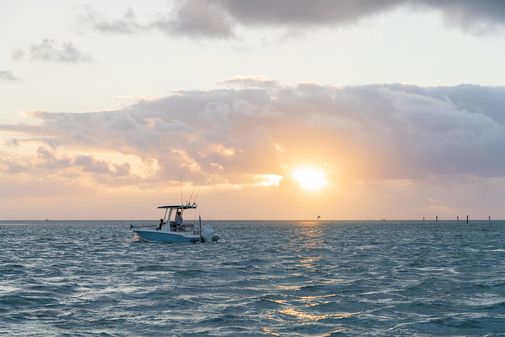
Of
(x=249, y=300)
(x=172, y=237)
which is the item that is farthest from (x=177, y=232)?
(x=249, y=300)


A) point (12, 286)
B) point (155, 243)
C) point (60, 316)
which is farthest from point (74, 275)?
point (155, 243)

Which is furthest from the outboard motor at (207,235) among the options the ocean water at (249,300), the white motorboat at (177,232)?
the ocean water at (249,300)

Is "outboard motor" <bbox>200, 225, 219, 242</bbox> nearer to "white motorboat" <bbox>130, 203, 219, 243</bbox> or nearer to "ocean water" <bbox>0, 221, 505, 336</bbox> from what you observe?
"white motorboat" <bbox>130, 203, 219, 243</bbox>

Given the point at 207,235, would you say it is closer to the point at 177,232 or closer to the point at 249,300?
the point at 177,232

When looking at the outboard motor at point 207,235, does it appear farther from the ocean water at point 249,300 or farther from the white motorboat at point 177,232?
the ocean water at point 249,300

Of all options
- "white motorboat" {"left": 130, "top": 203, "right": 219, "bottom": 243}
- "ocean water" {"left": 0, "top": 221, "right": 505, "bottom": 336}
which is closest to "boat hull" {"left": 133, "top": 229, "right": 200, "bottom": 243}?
"white motorboat" {"left": 130, "top": 203, "right": 219, "bottom": 243}

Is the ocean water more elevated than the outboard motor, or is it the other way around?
the outboard motor

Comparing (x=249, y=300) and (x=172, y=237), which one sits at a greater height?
(x=172, y=237)

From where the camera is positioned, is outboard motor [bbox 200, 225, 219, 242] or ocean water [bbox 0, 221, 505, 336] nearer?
ocean water [bbox 0, 221, 505, 336]

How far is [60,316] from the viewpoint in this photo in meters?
25.5

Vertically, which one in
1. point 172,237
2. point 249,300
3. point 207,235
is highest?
point 207,235

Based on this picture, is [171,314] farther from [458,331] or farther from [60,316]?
[458,331]

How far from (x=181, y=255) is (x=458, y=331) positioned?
39.8 metres

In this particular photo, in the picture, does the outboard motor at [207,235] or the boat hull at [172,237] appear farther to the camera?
the outboard motor at [207,235]
